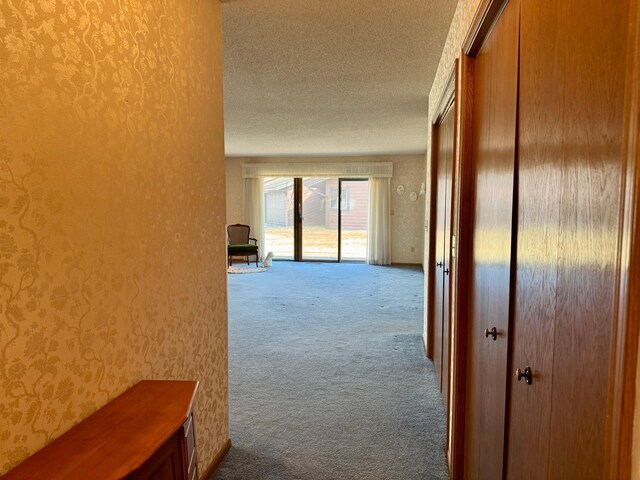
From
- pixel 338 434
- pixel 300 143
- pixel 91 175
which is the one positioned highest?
pixel 300 143

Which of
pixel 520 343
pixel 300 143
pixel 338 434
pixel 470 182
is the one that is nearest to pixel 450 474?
pixel 338 434

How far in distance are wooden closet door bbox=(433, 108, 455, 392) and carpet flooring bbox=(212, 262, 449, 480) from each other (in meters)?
0.25

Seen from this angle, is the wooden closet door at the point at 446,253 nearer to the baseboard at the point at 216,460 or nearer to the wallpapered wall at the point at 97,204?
the baseboard at the point at 216,460

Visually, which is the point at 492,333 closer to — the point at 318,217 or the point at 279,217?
the point at 318,217

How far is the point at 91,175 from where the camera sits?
1247mm

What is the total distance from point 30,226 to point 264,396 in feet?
7.56

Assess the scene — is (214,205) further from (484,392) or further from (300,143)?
(300,143)

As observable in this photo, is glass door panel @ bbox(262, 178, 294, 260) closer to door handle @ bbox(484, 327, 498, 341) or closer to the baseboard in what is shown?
the baseboard

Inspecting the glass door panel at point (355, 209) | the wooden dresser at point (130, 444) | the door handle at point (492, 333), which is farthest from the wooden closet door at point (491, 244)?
the glass door panel at point (355, 209)

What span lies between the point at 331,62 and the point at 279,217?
6.88m

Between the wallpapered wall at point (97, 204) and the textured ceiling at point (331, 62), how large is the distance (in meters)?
0.51

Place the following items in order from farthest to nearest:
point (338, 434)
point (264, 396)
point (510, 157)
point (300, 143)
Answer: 1. point (300, 143)
2. point (264, 396)
3. point (338, 434)
4. point (510, 157)

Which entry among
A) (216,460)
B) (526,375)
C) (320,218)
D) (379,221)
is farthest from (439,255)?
(320,218)

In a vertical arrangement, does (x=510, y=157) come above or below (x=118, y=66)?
below
